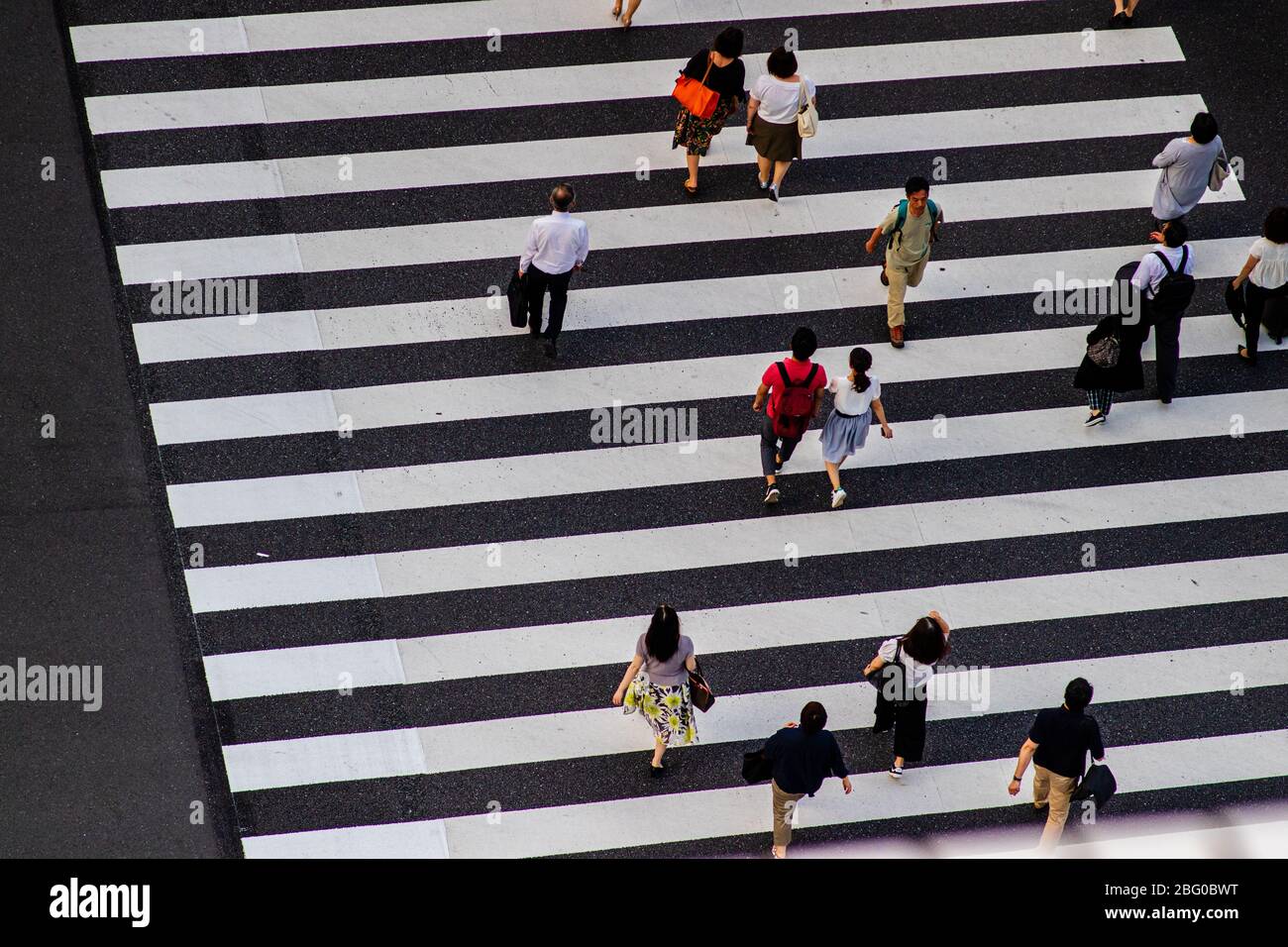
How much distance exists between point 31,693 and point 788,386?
567cm

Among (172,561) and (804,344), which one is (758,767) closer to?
(804,344)

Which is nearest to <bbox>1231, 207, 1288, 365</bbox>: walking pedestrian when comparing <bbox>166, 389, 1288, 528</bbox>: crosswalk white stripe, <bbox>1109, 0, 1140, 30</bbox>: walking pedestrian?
<bbox>166, 389, 1288, 528</bbox>: crosswalk white stripe

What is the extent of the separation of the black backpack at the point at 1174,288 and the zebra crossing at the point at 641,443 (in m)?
1.01

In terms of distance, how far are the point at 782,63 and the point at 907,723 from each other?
17.6 ft

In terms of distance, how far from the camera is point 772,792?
10.4 m

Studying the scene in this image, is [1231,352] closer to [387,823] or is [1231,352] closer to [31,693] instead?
[387,823]

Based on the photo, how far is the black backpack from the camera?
12211 millimetres

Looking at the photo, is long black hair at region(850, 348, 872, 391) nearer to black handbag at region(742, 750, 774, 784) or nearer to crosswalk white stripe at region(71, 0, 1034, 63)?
black handbag at region(742, 750, 774, 784)

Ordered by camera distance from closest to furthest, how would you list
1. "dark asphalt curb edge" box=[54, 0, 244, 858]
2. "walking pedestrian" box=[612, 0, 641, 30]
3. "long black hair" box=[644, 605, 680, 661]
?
"long black hair" box=[644, 605, 680, 661] < "dark asphalt curb edge" box=[54, 0, 244, 858] < "walking pedestrian" box=[612, 0, 641, 30]

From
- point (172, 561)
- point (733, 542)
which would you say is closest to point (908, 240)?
point (733, 542)

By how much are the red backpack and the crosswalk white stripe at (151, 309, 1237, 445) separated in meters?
1.11

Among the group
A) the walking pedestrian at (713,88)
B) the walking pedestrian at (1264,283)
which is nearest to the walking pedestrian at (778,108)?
the walking pedestrian at (713,88)
